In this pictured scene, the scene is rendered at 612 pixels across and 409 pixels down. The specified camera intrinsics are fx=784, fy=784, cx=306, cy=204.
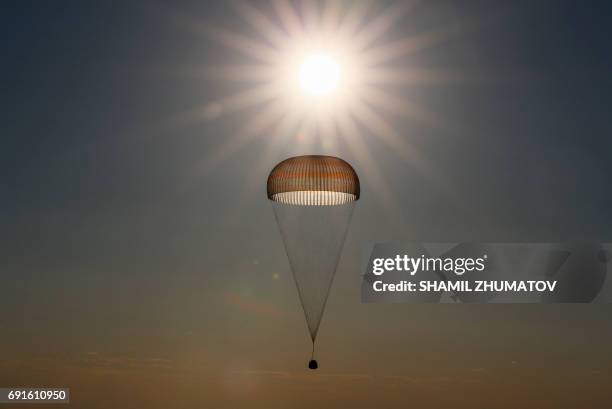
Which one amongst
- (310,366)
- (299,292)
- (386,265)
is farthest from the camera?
(386,265)

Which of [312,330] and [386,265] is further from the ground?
[386,265]

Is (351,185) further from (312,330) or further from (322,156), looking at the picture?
(312,330)

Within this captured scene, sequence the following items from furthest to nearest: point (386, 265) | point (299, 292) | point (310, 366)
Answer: point (386, 265) → point (299, 292) → point (310, 366)

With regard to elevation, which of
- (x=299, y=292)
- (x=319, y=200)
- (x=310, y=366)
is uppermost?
(x=319, y=200)

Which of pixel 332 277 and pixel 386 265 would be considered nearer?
pixel 332 277

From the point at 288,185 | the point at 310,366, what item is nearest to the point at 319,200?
the point at 288,185

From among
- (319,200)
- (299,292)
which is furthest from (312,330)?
(319,200)
